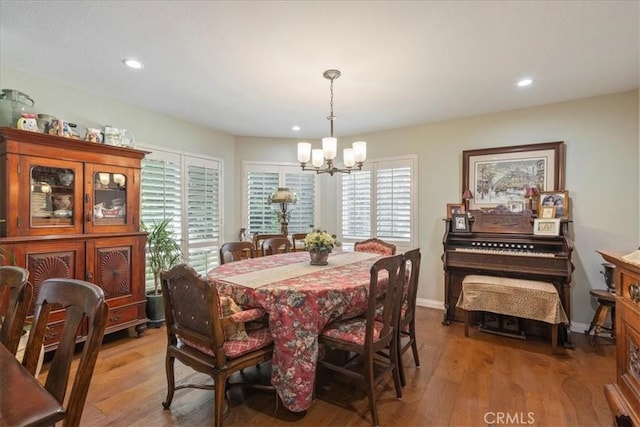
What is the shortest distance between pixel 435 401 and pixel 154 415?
1.81m

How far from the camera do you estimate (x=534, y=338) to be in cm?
316

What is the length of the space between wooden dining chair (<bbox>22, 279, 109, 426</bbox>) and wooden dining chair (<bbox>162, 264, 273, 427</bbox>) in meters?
0.69

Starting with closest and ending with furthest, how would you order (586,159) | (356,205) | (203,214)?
(586,159), (203,214), (356,205)

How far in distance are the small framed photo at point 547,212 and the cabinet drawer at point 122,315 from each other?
14.0ft

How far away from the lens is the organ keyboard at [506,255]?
3.02 metres

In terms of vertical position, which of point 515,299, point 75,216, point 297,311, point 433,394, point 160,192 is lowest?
point 433,394

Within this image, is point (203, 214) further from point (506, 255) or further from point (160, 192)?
point (506, 255)

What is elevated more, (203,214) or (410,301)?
(203,214)

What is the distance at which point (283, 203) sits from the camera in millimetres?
4559

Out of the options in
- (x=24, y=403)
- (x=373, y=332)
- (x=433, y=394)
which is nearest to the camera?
(x=24, y=403)

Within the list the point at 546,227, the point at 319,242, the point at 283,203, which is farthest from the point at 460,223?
the point at 283,203

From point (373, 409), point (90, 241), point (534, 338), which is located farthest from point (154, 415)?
point (534, 338)

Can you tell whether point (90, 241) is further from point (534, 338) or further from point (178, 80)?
point (534, 338)

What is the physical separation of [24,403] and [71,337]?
7.6 inches
